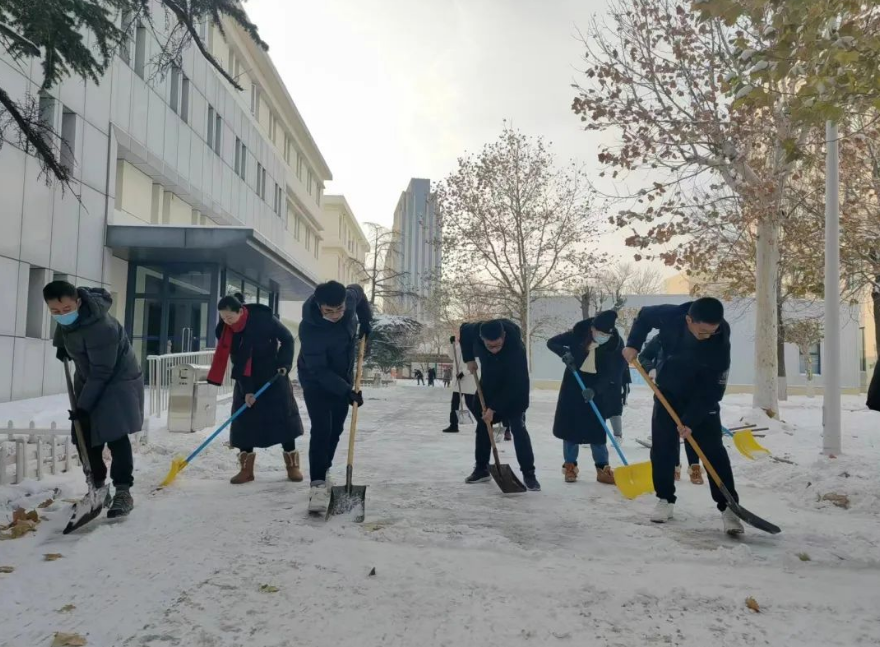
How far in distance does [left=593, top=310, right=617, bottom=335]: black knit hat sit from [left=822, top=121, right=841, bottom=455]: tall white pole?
3.34 m

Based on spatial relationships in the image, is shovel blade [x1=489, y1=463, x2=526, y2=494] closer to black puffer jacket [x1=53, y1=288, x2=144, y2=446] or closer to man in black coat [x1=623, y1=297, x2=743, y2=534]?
man in black coat [x1=623, y1=297, x2=743, y2=534]

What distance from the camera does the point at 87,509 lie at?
432cm

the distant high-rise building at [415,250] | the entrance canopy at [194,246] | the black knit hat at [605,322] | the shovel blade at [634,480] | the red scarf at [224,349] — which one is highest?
the distant high-rise building at [415,250]

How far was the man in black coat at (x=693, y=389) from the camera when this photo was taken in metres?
4.40

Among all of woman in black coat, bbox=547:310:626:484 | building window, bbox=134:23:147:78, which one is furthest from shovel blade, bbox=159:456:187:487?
building window, bbox=134:23:147:78

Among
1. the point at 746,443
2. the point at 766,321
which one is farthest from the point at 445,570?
the point at 766,321

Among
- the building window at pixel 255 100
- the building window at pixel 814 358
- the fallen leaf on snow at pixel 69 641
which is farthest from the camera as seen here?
the building window at pixel 814 358

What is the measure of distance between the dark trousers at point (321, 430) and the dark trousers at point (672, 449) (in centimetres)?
228

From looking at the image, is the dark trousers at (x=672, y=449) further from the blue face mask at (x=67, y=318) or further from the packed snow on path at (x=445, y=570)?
the blue face mask at (x=67, y=318)

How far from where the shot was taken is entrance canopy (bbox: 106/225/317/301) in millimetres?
15250

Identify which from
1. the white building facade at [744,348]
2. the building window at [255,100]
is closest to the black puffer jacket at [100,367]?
the building window at [255,100]

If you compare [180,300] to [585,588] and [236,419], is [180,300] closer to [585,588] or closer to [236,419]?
[236,419]

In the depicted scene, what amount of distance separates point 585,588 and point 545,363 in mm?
36640

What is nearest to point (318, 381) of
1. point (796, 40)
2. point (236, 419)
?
point (236, 419)
